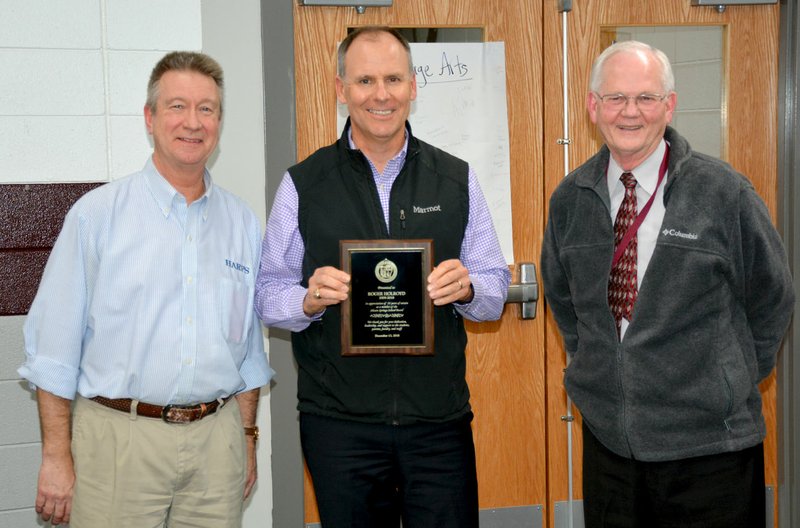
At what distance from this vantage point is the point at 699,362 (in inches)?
84.7

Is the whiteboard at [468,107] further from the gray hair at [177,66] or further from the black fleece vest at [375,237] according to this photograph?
the gray hair at [177,66]

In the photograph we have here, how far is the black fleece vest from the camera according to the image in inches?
86.4

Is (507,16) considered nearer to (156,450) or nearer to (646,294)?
(646,294)

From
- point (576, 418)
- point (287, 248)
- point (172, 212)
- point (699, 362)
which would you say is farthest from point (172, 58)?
point (576, 418)

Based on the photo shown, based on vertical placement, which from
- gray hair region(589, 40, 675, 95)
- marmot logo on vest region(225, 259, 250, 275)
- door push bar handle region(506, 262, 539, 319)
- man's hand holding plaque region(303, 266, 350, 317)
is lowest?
door push bar handle region(506, 262, 539, 319)

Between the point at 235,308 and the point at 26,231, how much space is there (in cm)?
112

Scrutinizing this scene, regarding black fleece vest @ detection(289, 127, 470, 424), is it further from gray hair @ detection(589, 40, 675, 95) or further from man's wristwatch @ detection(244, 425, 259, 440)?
gray hair @ detection(589, 40, 675, 95)

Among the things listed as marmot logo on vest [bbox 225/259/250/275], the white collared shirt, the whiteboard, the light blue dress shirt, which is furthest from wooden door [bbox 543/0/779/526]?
the light blue dress shirt

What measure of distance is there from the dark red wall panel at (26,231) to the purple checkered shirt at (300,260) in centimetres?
103

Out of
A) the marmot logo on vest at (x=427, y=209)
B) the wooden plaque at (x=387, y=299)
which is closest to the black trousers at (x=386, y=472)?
the wooden plaque at (x=387, y=299)

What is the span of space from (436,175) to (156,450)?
105cm

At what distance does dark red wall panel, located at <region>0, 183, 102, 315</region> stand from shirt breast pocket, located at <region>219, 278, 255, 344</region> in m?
1.01

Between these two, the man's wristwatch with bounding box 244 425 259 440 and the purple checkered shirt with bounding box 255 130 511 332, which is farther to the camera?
the man's wristwatch with bounding box 244 425 259 440

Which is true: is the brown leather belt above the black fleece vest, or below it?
below
